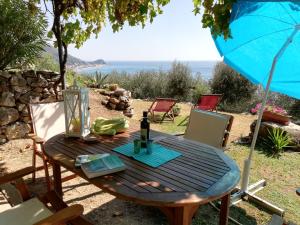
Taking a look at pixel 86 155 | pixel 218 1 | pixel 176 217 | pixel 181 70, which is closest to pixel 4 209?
pixel 86 155

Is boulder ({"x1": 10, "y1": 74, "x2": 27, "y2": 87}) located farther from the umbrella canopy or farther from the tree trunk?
the umbrella canopy

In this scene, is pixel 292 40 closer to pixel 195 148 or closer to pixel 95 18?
pixel 195 148

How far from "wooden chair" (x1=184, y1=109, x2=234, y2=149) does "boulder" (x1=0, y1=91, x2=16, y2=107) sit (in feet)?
10.6

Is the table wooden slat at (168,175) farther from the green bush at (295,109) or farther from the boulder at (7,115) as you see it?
the green bush at (295,109)

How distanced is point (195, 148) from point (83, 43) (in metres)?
3.27

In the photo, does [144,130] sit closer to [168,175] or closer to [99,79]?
[168,175]

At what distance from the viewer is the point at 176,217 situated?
4.96 ft

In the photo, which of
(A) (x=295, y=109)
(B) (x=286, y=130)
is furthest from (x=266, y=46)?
(A) (x=295, y=109)

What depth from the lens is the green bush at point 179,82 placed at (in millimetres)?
9695

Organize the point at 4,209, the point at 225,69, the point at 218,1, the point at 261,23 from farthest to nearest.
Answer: the point at 225,69, the point at 261,23, the point at 218,1, the point at 4,209

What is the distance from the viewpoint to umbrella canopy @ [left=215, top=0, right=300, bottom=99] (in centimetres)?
240

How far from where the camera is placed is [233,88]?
359 inches

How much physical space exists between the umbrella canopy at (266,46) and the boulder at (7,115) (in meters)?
3.69

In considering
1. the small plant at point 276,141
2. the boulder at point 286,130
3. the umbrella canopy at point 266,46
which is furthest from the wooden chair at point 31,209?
the boulder at point 286,130
